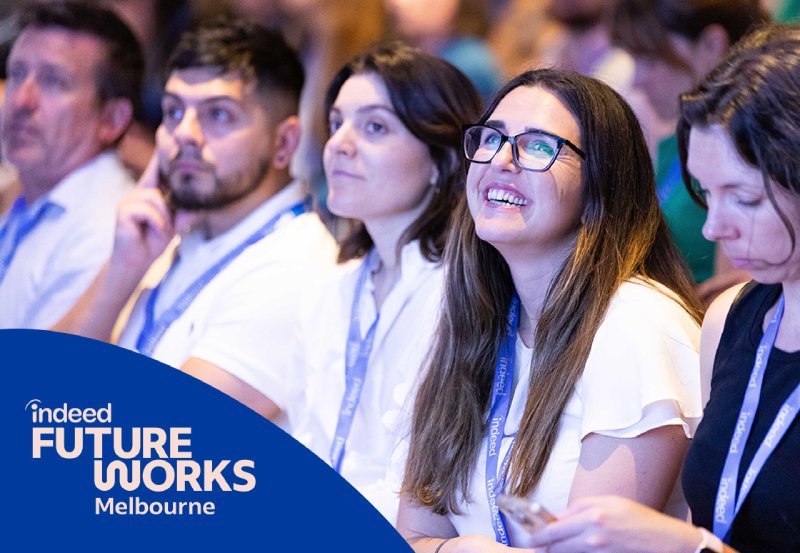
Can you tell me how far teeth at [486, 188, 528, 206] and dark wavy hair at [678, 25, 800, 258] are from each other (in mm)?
474

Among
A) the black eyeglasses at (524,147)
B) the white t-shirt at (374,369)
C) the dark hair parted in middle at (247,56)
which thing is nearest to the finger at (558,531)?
the black eyeglasses at (524,147)

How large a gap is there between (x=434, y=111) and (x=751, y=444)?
1.41 metres

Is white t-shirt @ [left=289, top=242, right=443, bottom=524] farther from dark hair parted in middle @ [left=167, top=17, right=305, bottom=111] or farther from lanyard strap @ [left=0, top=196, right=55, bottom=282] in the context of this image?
lanyard strap @ [left=0, top=196, right=55, bottom=282]

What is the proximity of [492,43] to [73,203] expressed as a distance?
151 cm

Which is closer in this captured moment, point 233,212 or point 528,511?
point 528,511

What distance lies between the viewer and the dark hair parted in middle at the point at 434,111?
284 cm

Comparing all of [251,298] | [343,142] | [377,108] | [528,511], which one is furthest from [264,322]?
[528,511]

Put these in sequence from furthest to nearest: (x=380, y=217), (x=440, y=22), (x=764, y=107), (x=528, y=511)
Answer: (x=440, y=22) → (x=380, y=217) → (x=764, y=107) → (x=528, y=511)

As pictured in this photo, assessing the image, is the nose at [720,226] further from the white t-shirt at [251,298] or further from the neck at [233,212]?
the neck at [233,212]

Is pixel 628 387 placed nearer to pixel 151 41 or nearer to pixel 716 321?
pixel 716 321

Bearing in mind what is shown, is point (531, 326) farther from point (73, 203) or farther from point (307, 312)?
point (73, 203)

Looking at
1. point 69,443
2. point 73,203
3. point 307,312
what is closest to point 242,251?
point 307,312

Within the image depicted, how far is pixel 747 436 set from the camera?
65.4 inches

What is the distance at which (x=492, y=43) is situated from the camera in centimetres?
397
